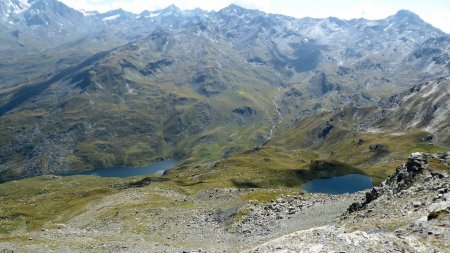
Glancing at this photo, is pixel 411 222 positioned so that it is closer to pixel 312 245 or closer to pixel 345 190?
pixel 312 245

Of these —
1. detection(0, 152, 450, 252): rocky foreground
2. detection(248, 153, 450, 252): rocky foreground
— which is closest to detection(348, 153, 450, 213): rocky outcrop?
detection(248, 153, 450, 252): rocky foreground

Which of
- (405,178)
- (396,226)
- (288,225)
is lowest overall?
(288,225)

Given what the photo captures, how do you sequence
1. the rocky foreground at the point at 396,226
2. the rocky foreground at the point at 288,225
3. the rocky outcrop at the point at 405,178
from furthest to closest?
1. the rocky outcrop at the point at 405,178
2. the rocky foreground at the point at 288,225
3. the rocky foreground at the point at 396,226

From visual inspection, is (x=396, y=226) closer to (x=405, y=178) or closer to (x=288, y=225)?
(x=405, y=178)

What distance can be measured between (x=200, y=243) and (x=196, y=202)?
129 ft

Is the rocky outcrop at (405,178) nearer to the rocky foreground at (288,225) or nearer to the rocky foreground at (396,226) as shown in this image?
the rocky foreground at (396,226)

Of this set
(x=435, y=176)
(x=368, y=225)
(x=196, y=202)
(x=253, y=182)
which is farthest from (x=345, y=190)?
(x=368, y=225)


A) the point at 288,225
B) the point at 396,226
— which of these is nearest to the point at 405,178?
the point at 288,225

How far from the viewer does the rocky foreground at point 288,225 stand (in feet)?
97.2

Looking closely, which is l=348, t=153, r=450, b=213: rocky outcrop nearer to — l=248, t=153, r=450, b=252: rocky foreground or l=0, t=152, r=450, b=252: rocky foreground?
l=248, t=153, r=450, b=252: rocky foreground

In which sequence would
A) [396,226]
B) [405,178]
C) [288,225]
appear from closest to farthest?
[396,226]
[405,178]
[288,225]

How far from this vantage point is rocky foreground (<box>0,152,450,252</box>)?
2964 cm

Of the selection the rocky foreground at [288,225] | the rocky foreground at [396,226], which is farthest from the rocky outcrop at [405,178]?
the rocky foreground at [288,225]

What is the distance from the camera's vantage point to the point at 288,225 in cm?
5644
